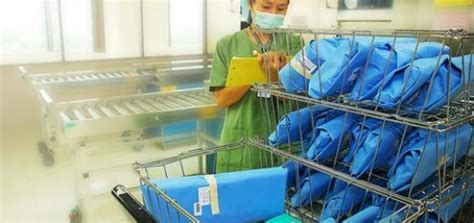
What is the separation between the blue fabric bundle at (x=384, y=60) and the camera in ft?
2.54

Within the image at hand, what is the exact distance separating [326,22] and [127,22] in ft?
9.74

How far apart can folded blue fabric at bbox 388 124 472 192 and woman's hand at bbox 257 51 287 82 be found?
0.45 meters

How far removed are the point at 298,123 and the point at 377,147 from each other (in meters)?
0.25

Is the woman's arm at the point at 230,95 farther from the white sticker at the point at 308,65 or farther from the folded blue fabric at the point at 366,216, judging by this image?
the folded blue fabric at the point at 366,216

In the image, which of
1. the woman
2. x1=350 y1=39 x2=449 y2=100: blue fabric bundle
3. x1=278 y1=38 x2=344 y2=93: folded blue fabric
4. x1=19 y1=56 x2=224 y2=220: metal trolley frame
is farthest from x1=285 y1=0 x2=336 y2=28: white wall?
x1=350 y1=39 x2=449 y2=100: blue fabric bundle

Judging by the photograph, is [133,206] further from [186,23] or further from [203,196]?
[186,23]

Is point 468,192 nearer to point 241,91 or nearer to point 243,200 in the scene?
point 243,200

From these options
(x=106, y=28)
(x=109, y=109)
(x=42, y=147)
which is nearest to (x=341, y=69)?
(x=109, y=109)

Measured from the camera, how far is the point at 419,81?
0.72 metres

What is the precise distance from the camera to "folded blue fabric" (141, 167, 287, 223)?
0.85m

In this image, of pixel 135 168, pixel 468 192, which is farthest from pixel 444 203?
pixel 135 168

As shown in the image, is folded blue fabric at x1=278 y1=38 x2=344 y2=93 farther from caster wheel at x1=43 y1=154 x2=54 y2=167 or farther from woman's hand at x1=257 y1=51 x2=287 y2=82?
caster wheel at x1=43 y1=154 x2=54 y2=167

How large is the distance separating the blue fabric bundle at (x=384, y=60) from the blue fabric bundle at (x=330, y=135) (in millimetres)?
71

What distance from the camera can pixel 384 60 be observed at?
788mm
